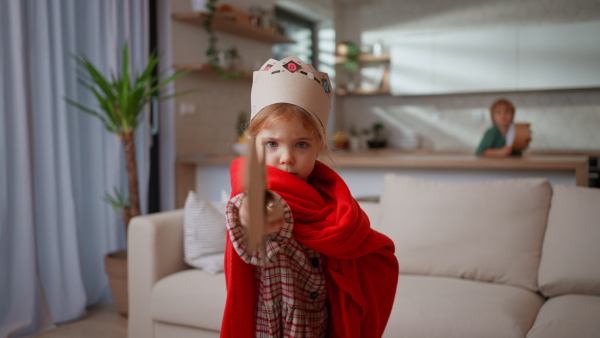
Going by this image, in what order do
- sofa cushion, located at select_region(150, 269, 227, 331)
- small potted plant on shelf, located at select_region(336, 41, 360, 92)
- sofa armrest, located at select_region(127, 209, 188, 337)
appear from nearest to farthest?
sofa cushion, located at select_region(150, 269, 227, 331) → sofa armrest, located at select_region(127, 209, 188, 337) → small potted plant on shelf, located at select_region(336, 41, 360, 92)

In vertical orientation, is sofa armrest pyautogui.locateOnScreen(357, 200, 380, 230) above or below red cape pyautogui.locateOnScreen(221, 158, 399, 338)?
below

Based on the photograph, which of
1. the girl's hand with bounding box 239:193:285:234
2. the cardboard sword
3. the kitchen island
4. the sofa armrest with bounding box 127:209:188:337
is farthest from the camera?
the kitchen island

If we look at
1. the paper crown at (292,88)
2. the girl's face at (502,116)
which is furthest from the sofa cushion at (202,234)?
the girl's face at (502,116)

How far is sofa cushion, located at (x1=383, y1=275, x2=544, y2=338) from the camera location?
1792mm

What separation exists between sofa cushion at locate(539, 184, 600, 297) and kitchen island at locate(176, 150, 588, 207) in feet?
2.57

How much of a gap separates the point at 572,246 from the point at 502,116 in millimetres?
2066

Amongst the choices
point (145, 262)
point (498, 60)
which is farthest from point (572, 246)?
point (498, 60)

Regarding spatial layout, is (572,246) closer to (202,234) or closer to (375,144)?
(202,234)

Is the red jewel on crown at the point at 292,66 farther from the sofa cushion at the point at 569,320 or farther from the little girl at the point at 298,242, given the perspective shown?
the sofa cushion at the point at 569,320

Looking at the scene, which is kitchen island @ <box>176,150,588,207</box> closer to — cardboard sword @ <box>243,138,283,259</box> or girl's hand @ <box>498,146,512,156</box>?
girl's hand @ <box>498,146,512,156</box>

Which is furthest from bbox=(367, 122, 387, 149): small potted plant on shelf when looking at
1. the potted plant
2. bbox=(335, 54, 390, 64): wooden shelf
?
the potted plant

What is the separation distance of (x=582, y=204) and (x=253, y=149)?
1931 mm

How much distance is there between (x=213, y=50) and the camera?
411 cm

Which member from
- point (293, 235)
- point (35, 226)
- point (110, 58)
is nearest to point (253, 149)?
point (293, 235)
